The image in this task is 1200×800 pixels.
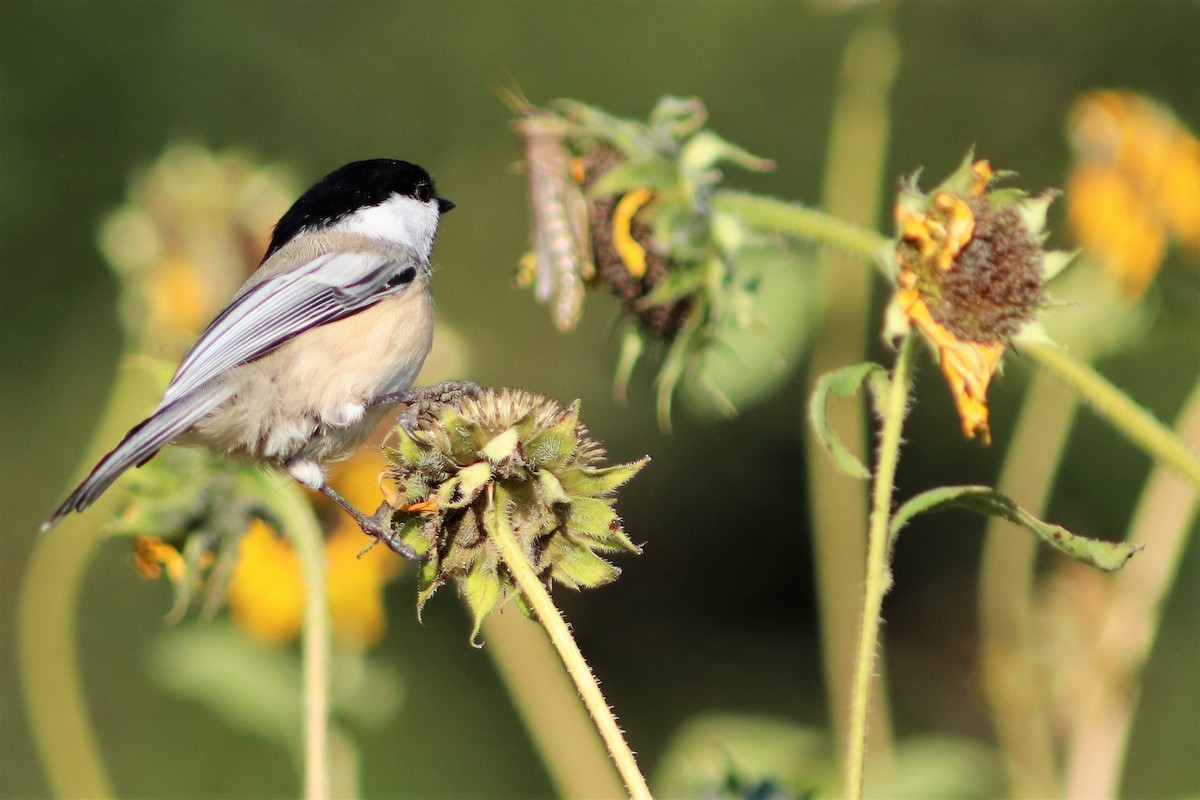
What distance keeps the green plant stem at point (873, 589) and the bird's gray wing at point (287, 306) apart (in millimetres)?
1081

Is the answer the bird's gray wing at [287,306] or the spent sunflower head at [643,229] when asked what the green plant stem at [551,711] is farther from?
the bird's gray wing at [287,306]

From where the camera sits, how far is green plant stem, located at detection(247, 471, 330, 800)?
1.29 m

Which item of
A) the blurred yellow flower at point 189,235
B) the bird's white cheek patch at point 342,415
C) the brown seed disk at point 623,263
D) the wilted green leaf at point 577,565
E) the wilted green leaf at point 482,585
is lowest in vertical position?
the wilted green leaf at point 482,585

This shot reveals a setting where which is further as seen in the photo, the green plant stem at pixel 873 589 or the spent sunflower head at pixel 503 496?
the spent sunflower head at pixel 503 496

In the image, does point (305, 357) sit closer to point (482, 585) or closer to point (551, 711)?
point (551, 711)

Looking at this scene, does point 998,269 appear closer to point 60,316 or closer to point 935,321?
point 935,321

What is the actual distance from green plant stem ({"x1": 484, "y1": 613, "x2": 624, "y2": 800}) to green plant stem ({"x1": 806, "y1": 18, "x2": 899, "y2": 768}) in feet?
1.50

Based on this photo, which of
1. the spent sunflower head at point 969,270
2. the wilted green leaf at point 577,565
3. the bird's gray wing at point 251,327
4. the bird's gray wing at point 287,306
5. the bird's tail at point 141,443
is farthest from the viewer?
the bird's gray wing at point 287,306

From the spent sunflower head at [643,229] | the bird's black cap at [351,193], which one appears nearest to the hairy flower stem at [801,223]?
the spent sunflower head at [643,229]

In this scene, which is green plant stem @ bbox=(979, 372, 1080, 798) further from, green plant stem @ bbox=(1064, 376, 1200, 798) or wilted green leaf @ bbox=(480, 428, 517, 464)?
wilted green leaf @ bbox=(480, 428, 517, 464)

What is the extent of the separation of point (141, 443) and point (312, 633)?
490 millimetres

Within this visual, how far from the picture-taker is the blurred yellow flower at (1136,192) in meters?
2.08

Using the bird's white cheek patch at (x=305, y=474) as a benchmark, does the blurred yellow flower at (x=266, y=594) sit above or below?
below

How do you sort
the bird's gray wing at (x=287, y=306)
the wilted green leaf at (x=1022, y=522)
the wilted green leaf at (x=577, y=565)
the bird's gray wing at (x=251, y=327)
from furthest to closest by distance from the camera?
1. the bird's gray wing at (x=287, y=306)
2. the bird's gray wing at (x=251, y=327)
3. the wilted green leaf at (x=577, y=565)
4. the wilted green leaf at (x=1022, y=522)
